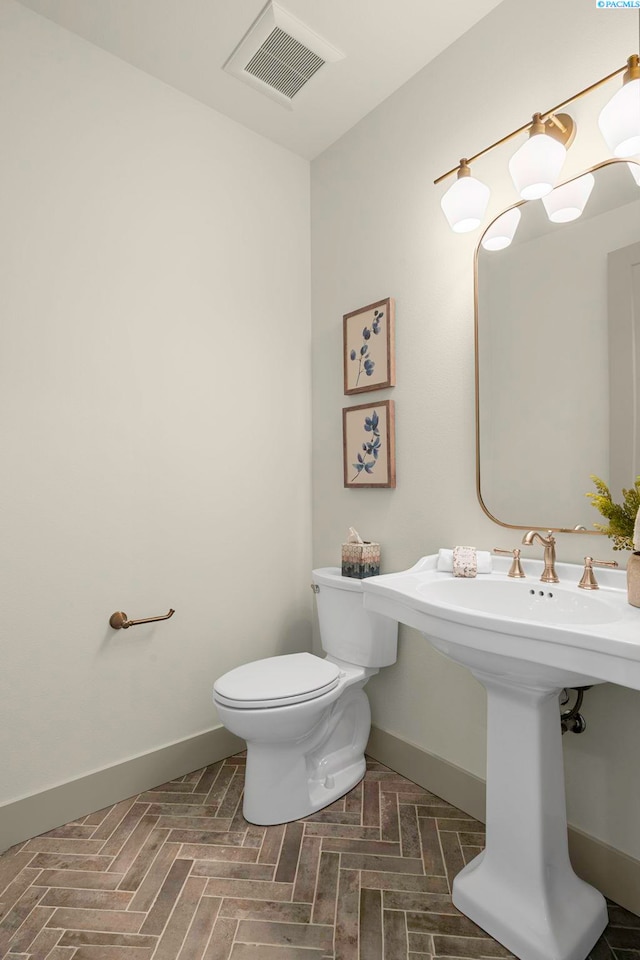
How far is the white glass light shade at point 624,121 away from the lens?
1240mm

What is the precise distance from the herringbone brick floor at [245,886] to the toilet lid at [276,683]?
0.46 meters

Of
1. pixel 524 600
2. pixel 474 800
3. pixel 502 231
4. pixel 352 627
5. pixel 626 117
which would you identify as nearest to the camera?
pixel 626 117

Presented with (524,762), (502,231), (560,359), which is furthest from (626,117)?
(524,762)

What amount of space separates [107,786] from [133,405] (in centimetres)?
142

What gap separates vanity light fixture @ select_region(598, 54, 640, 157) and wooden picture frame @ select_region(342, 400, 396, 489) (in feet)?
3.53

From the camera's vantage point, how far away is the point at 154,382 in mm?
2055

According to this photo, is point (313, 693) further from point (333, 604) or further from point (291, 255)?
point (291, 255)

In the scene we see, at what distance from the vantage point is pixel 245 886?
1.50 metres

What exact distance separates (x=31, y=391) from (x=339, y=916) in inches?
72.7

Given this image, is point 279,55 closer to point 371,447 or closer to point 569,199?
point 569,199

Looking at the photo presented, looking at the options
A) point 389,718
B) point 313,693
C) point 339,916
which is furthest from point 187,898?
point 389,718

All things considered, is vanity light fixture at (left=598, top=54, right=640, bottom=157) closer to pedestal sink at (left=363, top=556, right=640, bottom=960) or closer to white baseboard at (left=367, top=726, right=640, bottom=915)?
pedestal sink at (left=363, top=556, right=640, bottom=960)

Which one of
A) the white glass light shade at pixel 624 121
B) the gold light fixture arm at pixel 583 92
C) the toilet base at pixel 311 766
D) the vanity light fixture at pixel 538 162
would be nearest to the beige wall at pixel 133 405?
the toilet base at pixel 311 766

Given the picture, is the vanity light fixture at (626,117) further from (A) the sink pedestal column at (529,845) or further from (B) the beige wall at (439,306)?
(A) the sink pedestal column at (529,845)
